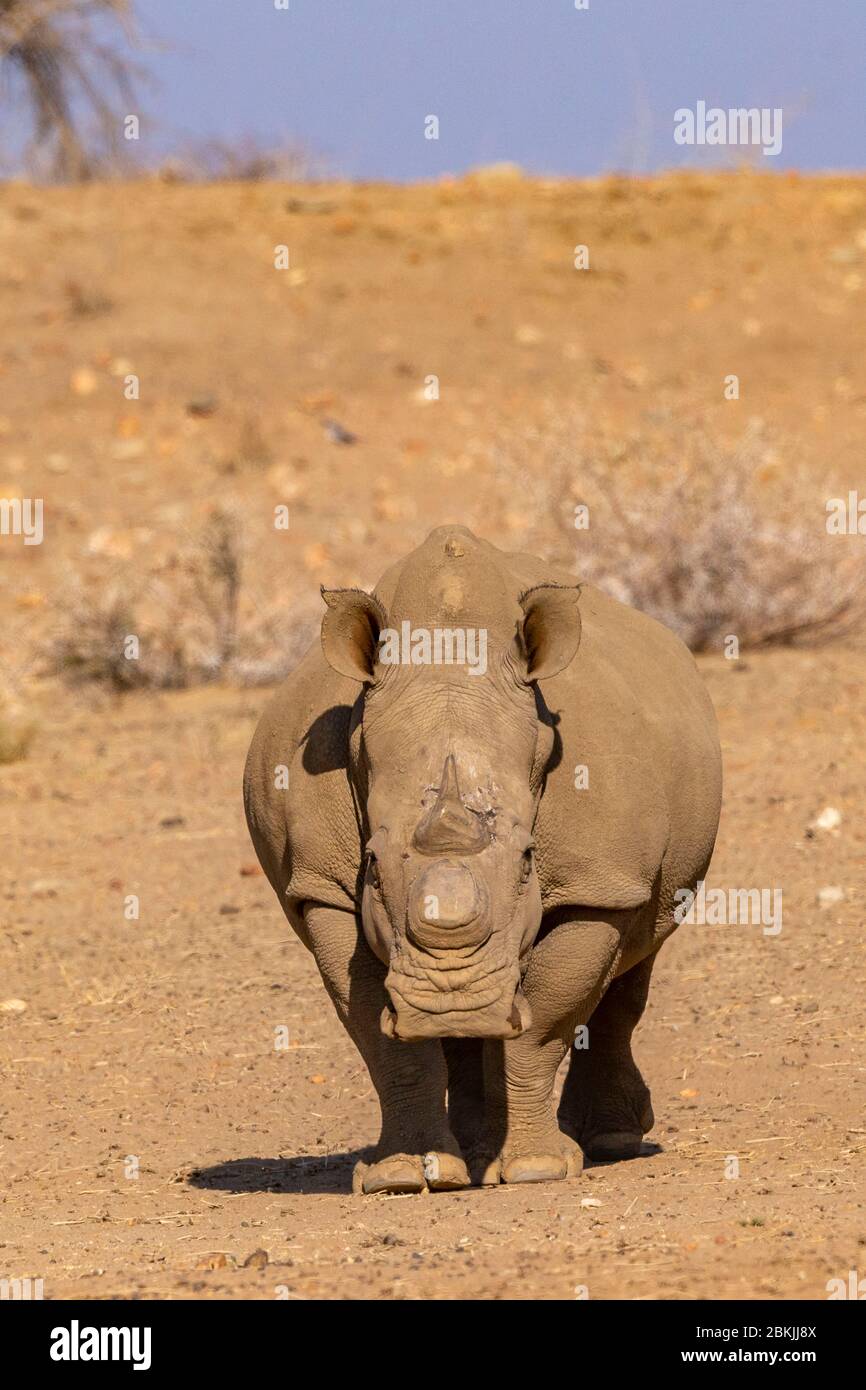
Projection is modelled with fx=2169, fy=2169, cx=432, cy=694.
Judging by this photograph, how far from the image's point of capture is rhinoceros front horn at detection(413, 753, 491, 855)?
16.5ft

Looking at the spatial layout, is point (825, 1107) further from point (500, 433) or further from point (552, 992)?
point (500, 433)

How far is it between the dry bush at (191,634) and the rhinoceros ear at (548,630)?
10.5 m

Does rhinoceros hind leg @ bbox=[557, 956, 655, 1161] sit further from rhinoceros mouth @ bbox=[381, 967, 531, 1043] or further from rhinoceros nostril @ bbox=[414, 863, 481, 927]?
rhinoceros nostril @ bbox=[414, 863, 481, 927]

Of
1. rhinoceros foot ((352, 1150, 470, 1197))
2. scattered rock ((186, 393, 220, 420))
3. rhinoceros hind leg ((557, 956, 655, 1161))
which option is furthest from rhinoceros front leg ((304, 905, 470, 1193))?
scattered rock ((186, 393, 220, 420))

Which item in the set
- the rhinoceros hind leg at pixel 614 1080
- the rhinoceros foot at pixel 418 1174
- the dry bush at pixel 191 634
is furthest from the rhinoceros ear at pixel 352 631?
the dry bush at pixel 191 634

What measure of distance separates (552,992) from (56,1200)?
190 centimetres

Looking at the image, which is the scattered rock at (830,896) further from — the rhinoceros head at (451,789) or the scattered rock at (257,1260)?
the scattered rock at (257,1260)

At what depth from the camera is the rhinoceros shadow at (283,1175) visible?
272 inches

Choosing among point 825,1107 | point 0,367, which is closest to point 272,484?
point 0,367

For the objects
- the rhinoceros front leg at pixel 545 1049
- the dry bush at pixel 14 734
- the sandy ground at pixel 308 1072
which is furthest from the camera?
the dry bush at pixel 14 734

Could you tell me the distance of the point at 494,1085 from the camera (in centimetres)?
630

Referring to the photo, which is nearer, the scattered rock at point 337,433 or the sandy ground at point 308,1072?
the sandy ground at point 308,1072

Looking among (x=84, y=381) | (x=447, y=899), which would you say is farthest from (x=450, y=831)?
(x=84, y=381)

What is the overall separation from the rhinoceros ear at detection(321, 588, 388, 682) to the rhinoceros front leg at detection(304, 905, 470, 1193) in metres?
0.77
